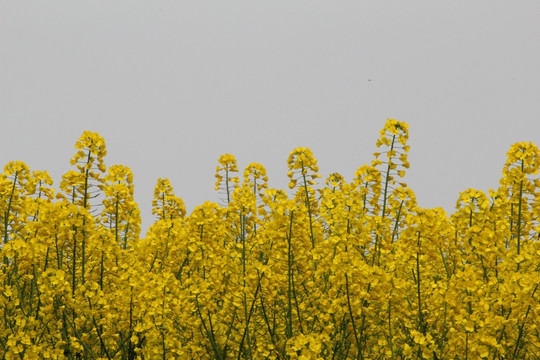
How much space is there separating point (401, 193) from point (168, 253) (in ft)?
7.08

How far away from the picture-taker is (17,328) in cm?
562

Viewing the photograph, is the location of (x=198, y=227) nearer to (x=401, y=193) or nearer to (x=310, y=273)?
(x=310, y=273)

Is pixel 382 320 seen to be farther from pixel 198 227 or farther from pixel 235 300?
pixel 198 227

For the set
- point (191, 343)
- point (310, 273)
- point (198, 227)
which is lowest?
point (191, 343)

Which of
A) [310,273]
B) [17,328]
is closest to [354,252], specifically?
[310,273]

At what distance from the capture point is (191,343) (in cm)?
571

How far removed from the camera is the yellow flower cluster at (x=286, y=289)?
5148 millimetres

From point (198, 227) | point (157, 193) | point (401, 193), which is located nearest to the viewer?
point (198, 227)

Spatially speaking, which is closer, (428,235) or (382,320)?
(428,235)

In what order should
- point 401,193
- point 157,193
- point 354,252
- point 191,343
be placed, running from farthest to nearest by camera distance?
1. point 157,193
2. point 401,193
3. point 191,343
4. point 354,252

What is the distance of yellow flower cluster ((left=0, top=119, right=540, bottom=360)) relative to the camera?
515cm

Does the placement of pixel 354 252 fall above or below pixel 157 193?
below

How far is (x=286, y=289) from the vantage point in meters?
5.88

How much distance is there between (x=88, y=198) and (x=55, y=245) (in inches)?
25.6
